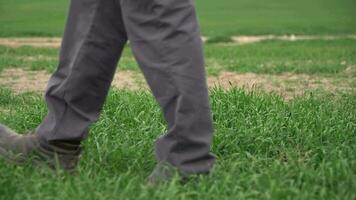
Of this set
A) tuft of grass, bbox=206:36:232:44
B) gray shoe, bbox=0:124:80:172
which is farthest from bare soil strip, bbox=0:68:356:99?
tuft of grass, bbox=206:36:232:44

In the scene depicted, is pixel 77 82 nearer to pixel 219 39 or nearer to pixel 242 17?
pixel 219 39

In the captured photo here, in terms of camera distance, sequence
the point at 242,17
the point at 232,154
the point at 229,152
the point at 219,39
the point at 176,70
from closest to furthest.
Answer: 1. the point at 176,70
2. the point at 232,154
3. the point at 229,152
4. the point at 219,39
5. the point at 242,17

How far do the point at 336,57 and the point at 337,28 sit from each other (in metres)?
11.0

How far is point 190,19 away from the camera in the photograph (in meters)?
2.40

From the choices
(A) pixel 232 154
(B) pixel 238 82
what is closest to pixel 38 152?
(A) pixel 232 154

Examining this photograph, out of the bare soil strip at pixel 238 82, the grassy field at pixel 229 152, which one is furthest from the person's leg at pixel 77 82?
the bare soil strip at pixel 238 82

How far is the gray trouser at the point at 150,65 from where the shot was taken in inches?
93.8

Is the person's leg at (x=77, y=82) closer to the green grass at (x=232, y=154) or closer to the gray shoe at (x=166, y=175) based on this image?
the green grass at (x=232, y=154)

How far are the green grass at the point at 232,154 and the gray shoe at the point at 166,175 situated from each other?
0.19ft

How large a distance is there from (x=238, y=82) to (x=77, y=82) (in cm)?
445

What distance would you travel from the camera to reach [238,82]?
6949 millimetres

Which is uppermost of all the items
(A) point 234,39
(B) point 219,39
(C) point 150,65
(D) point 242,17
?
(C) point 150,65

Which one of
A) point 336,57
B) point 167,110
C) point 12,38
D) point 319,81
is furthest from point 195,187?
point 12,38

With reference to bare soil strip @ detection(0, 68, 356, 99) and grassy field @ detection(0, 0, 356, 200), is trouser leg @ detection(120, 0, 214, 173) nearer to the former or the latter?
grassy field @ detection(0, 0, 356, 200)
